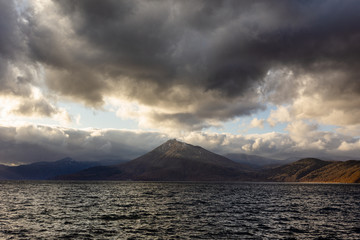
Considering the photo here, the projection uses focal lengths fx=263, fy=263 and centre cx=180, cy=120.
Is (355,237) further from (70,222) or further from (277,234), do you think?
(70,222)

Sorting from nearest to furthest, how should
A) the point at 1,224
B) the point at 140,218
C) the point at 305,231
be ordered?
the point at 305,231 < the point at 1,224 < the point at 140,218

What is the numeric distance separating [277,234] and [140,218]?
1122 inches

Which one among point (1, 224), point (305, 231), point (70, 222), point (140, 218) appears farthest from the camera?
point (140, 218)

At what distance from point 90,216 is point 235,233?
33571mm

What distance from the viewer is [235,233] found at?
42.8 metres

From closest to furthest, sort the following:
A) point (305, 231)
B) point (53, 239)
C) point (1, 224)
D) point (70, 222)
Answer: point (53, 239) → point (305, 231) → point (1, 224) → point (70, 222)

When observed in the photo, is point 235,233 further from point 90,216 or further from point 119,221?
point 90,216

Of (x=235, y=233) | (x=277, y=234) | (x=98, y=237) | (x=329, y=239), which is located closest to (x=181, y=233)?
(x=235, y=233)

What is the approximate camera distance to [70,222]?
51.9 m

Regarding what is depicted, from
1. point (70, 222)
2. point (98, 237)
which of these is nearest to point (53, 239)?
point (98, 237)

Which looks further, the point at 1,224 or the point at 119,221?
the point at 119,221

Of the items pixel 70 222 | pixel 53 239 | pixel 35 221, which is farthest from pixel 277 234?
pixel 35 221

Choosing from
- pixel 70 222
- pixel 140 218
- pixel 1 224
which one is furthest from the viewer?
pixel 140 218

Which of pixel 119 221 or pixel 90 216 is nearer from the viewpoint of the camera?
pixel 119 221
